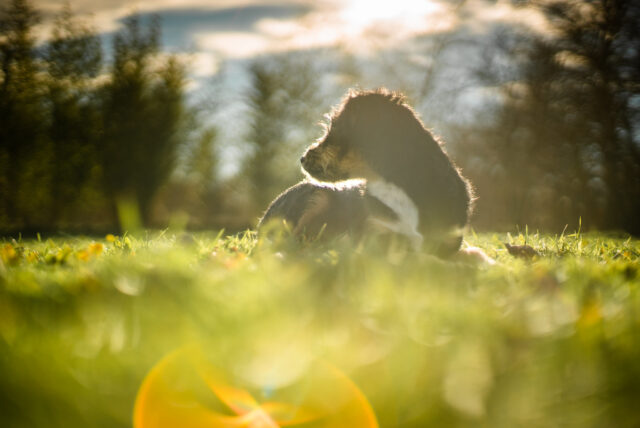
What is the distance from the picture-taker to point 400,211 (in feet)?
15.0

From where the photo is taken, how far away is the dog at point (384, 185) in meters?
4.57

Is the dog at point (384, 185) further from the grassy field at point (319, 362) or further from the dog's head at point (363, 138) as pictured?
the grassy field at point (319, 362)

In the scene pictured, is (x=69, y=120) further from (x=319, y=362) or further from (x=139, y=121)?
(x=319, y=362)

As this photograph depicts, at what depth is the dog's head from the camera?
4.80m

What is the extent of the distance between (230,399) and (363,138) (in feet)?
13.4

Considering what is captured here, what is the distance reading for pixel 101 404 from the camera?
114cm

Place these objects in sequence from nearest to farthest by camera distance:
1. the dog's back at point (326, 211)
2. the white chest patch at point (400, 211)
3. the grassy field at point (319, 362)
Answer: the grassy field at point (319, 362) → the white chest patch at point (400, 211) → the dog's back at point (326, 211)

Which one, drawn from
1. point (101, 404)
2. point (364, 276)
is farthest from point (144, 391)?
point (364, 276)

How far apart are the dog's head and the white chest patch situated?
206mm

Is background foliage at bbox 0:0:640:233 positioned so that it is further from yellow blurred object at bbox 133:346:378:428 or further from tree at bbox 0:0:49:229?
yellow blurred object at bbox 133:346:378:428

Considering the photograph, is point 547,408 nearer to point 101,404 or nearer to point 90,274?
point 101,404

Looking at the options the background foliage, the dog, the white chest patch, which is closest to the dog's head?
the dog

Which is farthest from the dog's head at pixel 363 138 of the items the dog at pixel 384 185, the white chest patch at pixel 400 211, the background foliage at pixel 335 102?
the background foliage at pixel 335 102

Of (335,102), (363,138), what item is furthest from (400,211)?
(335,102)
